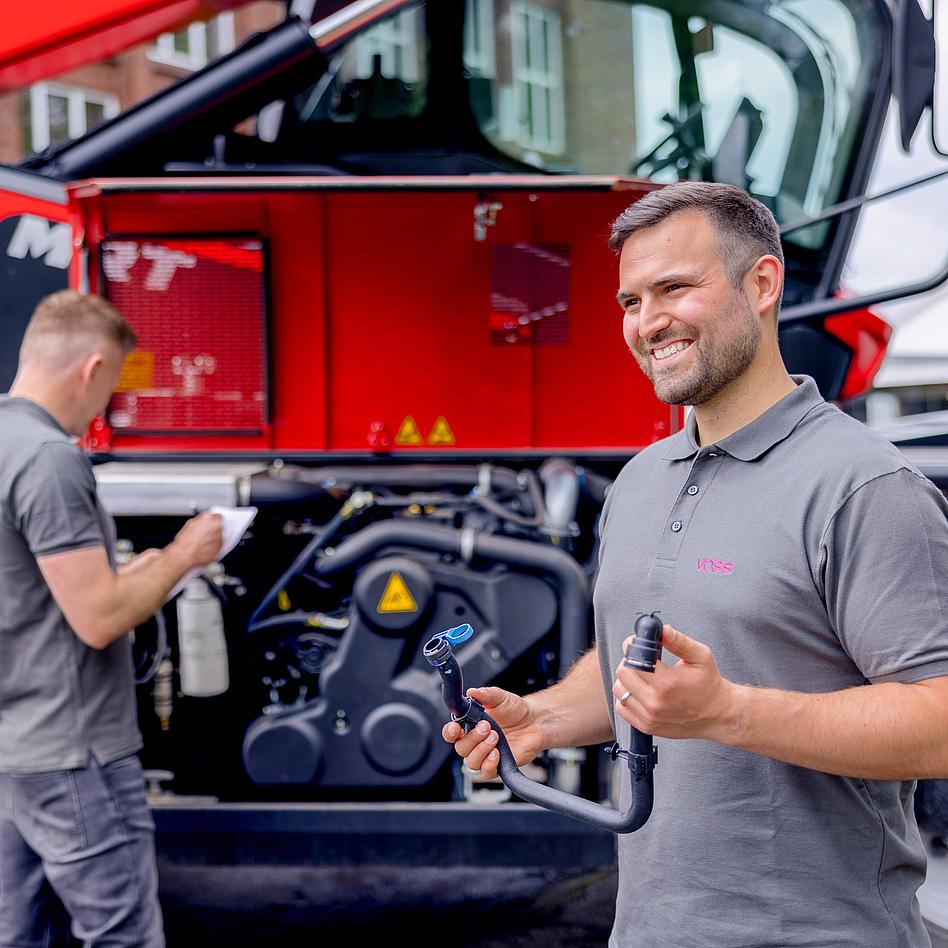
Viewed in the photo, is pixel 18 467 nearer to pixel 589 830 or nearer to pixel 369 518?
pixel 369 518

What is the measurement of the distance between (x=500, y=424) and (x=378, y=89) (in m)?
1.33

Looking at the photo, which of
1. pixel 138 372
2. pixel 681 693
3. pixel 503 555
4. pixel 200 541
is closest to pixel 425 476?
pixel 503 555

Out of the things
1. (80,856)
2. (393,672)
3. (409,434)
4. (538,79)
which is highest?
(538,79)

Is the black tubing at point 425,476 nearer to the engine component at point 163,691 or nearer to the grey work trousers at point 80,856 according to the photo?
the engine component at point 163,691

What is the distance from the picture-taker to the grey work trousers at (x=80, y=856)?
216 centimetres

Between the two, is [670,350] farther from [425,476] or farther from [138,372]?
[138,372]

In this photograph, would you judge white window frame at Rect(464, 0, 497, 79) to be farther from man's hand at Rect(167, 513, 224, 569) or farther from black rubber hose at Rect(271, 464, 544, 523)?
man's hand at Rect(167, 513, 224, 569)

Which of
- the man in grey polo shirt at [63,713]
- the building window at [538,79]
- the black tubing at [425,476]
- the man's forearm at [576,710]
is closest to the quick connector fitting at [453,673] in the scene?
the man's forearm at [576,710]

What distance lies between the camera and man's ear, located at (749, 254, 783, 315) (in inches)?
52.7

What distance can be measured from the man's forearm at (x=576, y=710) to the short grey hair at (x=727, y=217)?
71cm

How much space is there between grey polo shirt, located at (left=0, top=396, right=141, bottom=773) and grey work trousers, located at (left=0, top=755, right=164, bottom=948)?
58 mm

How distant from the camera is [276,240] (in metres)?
3.11

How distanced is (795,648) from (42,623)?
5.65 ft

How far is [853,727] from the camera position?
111 centimetres
